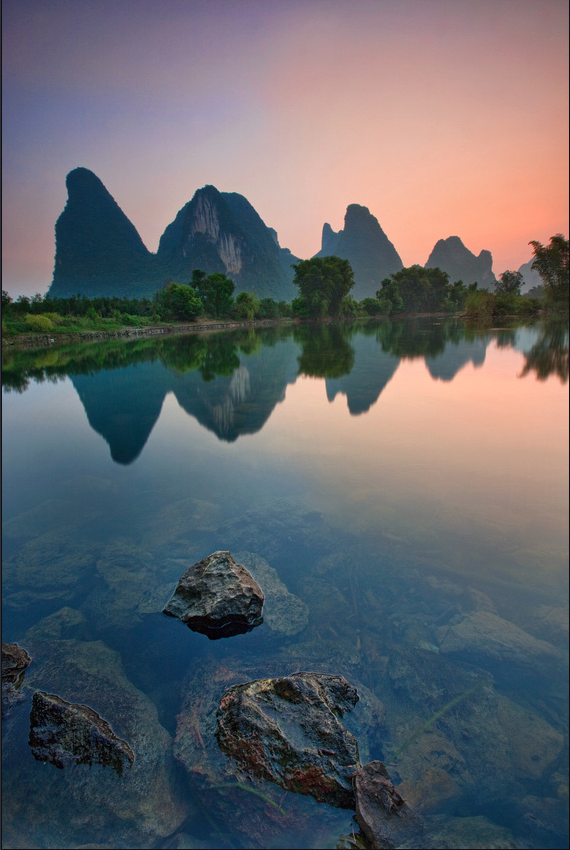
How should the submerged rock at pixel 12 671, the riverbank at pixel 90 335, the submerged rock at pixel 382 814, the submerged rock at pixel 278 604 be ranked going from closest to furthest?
the submerged rock at pixel 382 814 → the submerged rock at pixel 12 671 → the submerged rock at pixel 278 604 → the riverbank at pixel 90 335

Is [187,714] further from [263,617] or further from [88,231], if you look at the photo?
[88,231]

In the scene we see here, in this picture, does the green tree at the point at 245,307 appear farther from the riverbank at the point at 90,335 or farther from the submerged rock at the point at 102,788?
the submerged rock at the point at 102,788

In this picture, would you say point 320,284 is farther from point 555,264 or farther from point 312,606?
point 312,606

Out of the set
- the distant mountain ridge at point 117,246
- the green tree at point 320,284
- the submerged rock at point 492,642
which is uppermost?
the distant mountain ridge at point 117,246

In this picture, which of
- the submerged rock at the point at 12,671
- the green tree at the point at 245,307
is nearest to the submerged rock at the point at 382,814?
the submerged rock at the point at 12,671

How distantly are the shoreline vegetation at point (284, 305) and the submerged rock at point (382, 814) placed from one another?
44179mm

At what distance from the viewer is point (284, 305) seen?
9306 centimetres

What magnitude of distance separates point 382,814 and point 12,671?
3584 millimetres

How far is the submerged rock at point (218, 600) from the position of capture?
409cm

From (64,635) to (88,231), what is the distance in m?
232

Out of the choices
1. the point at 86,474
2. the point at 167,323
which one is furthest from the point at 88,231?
the point at 86,474

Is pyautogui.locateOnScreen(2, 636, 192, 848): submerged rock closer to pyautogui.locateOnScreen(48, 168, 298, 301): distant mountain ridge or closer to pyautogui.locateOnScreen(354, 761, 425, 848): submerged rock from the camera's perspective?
pyautogui.locateOnScreen(354, 761, 425, 848): submerged rock

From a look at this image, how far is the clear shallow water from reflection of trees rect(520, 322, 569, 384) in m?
4.75

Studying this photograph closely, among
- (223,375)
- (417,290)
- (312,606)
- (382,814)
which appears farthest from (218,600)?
(417,290)
